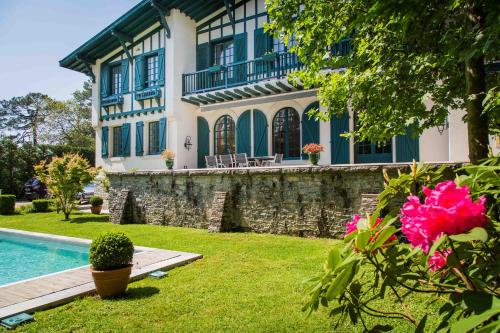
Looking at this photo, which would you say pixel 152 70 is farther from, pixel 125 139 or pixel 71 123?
pixel 71 123

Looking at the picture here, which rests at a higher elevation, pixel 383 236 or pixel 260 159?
pixel 260 159

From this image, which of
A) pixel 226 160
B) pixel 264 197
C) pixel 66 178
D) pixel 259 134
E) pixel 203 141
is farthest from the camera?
pixel 203 141

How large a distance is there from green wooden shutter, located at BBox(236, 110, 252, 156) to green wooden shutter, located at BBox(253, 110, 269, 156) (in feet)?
0.99

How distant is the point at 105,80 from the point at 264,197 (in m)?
13.0

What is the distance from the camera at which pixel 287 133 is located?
528 inches

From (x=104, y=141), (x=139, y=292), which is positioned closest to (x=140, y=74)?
(x=104, y=141)

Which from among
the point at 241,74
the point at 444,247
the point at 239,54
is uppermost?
the point at 239,54

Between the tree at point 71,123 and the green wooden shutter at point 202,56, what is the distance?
26.8 m

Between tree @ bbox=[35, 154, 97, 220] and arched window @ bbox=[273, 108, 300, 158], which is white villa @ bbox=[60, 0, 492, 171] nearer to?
arched window @ bbox=[273, 108, 300, 158]

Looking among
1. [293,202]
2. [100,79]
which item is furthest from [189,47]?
[293,202]

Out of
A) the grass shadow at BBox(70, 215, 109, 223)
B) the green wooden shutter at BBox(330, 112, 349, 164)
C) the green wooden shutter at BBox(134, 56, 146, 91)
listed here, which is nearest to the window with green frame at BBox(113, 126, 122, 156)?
the green wooden shutter at BBox(134, 56, 146, 91)

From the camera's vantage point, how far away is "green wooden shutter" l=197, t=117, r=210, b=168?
15312 millimetres

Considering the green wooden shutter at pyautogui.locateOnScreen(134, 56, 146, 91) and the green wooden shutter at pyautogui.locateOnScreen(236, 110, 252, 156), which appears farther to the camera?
the green wooden shutter at pyautogui.locateOnScreen(134, 56, 146, 91)

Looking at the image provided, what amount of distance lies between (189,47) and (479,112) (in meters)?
14.7
